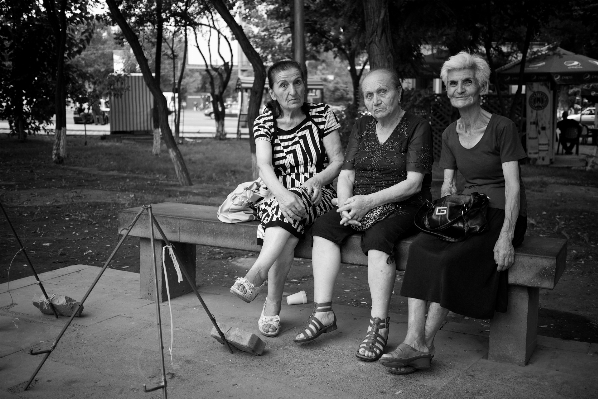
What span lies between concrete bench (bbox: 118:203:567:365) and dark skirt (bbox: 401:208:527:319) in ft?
0.39

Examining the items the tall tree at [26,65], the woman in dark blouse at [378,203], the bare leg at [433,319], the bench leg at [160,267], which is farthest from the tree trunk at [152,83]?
the bare leg at [433,319]

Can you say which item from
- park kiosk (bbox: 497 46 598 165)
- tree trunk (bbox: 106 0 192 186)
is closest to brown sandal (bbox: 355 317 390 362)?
tree trunk (bbox: 106 0 192 186)

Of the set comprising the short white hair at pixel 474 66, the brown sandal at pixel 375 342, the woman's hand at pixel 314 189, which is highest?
the short white hair at pixel 474 66

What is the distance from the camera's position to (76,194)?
1180 centimetres

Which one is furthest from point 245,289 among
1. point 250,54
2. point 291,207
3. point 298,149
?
point 250,54

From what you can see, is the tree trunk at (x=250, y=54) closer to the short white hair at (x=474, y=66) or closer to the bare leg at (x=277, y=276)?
the bare leg at (x=277, y=276)

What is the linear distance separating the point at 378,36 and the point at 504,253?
194 inches

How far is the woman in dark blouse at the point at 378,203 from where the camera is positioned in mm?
4109

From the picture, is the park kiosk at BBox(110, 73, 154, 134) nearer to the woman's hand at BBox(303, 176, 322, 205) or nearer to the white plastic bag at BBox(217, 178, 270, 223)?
the white plastic bag at BBox(217, 178, 270, 223)

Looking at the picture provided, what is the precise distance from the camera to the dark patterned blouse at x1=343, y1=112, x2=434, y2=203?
4324 mm

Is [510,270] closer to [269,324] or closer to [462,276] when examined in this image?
[462,276]

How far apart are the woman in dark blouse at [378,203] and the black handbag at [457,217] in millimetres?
265

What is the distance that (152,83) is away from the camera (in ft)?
41.4

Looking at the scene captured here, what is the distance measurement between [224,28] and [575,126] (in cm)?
1661
